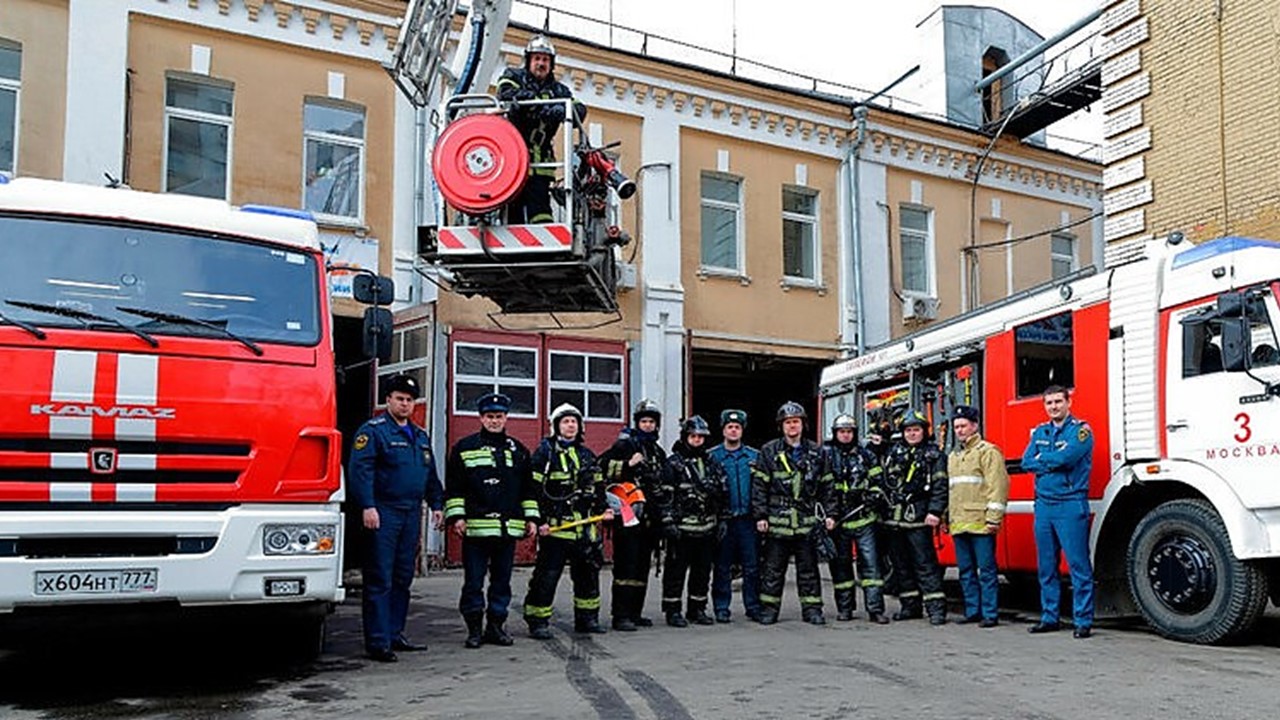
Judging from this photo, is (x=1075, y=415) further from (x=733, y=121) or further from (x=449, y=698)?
(x=733, y=121)

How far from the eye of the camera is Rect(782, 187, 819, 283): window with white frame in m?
19.2

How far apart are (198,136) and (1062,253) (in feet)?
50.9

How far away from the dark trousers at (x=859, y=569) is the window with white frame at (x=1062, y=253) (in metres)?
13.7

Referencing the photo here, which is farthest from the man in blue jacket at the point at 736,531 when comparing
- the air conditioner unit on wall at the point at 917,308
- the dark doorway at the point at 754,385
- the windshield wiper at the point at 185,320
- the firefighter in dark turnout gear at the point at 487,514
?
the air conditioner unit on wall at the point at 917,308

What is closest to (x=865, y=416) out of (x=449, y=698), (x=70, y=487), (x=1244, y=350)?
(x=1244, y=350)

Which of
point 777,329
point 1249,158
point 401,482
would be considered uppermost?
point 1249,158

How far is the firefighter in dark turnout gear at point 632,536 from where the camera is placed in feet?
30.6

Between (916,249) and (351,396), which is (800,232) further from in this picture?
(351,396)

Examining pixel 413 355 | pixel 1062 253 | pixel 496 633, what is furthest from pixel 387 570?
pixel 1062 253

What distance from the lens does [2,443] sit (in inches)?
226

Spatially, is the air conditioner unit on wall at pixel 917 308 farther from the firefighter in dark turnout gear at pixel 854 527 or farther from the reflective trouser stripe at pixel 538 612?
the reflective trouser stripe at pixel 538 612

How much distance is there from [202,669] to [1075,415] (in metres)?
6.74

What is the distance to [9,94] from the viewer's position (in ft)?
45.1

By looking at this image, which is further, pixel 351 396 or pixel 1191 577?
pixel 351 396
